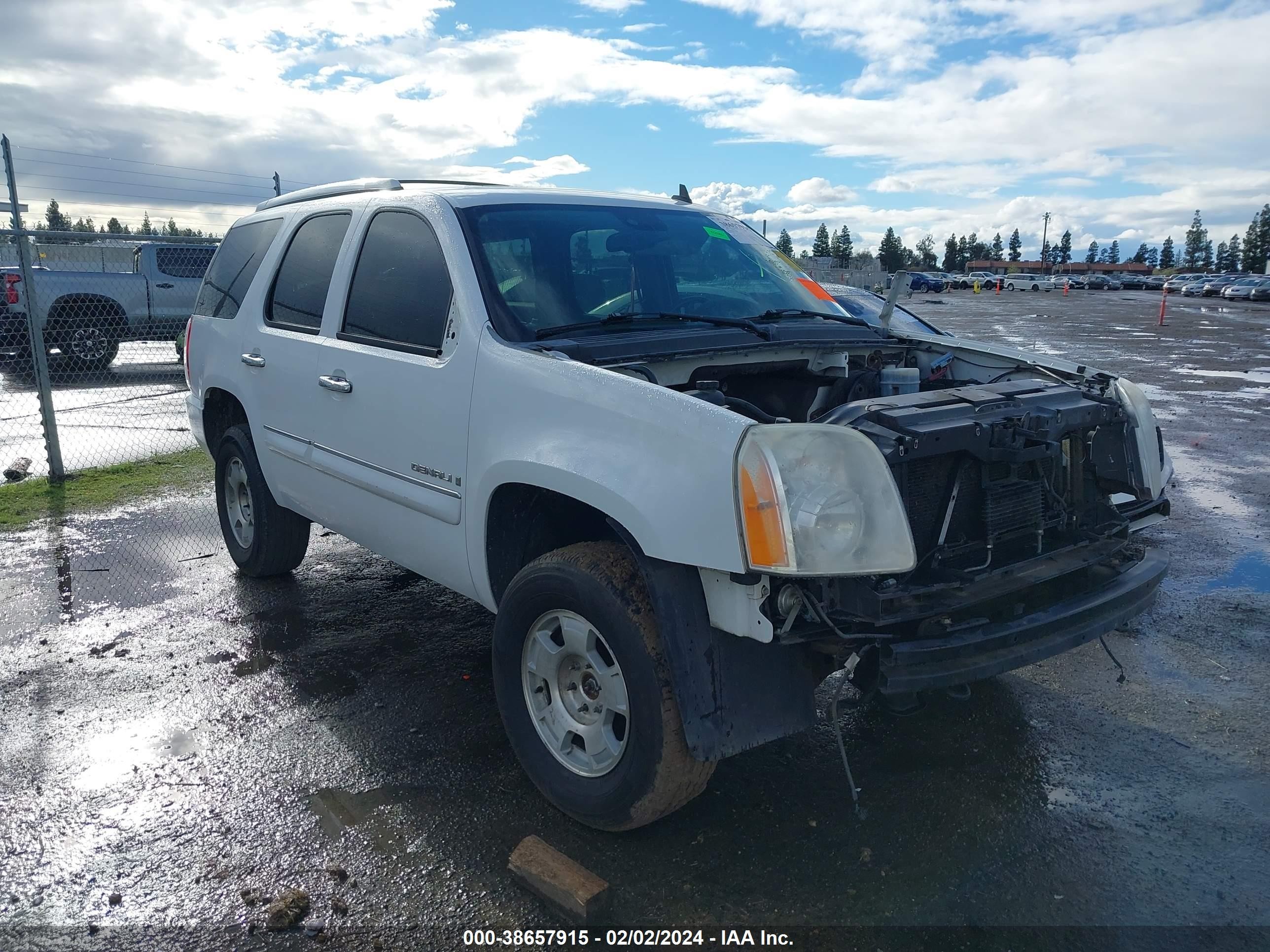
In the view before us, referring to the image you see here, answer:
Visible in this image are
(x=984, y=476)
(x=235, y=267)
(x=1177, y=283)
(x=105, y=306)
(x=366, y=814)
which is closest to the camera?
(x=984, y=476)

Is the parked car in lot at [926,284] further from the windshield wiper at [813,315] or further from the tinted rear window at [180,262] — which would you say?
the windshield wiper at [813,315]

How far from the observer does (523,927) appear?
8.81ft

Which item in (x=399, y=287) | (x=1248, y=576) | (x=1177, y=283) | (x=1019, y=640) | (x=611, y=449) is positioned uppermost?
(x=399, y=287)

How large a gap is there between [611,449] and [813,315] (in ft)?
5.51

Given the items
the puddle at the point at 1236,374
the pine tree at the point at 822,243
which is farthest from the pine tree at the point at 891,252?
the puddle at the point at 1236,374

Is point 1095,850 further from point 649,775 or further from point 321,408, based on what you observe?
point 321,408

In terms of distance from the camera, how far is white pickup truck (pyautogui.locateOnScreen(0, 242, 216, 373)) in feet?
47.8

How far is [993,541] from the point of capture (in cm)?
304

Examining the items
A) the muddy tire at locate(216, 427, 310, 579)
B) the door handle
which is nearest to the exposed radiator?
the door handle

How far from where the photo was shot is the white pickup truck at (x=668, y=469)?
2.68 meters

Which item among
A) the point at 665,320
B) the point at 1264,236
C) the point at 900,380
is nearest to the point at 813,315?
the point at 900,380

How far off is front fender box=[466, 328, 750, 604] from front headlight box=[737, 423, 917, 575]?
0.05 m

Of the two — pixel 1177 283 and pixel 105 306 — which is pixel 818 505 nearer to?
pixel 105 306

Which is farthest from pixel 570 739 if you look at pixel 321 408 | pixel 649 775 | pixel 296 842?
pixel 321 408
